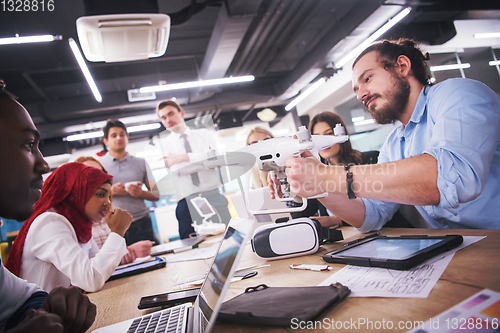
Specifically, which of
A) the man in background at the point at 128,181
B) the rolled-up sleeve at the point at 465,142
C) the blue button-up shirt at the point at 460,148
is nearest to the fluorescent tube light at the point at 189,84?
the man in background at the point at 128,181

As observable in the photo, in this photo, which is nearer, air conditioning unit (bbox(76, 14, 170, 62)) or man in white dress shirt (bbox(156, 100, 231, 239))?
man in white dress shirt (bbox(156, 100, 231, 239))

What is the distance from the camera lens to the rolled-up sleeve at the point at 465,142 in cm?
80

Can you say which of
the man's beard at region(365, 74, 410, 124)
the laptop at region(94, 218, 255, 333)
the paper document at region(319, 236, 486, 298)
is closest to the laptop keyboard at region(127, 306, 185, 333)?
the laptop at region(94, 218, 255, 333)

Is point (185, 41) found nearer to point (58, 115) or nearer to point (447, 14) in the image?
point (58, 115)

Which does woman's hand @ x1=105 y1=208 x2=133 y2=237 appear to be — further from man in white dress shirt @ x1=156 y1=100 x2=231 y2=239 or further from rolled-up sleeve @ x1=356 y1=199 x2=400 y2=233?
rolled-up sleeve @ x1=356 y1=199 x2=400 y2=233

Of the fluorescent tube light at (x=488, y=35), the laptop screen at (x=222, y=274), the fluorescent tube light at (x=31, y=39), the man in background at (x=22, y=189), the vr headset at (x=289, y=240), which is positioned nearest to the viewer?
the laptop screen at (x=222, y=274)

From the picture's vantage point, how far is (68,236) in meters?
1.28

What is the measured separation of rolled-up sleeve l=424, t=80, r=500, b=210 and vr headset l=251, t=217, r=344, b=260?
410mm

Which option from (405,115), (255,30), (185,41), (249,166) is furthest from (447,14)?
Result: (249,166)

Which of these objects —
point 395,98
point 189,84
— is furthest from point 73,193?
point 189,84

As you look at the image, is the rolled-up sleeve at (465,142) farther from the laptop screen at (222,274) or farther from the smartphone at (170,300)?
the smartphone at (170,300)

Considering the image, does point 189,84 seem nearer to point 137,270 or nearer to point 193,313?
point 137,270

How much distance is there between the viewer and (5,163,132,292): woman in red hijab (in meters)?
1.21

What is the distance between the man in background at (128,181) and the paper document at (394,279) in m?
2.25
